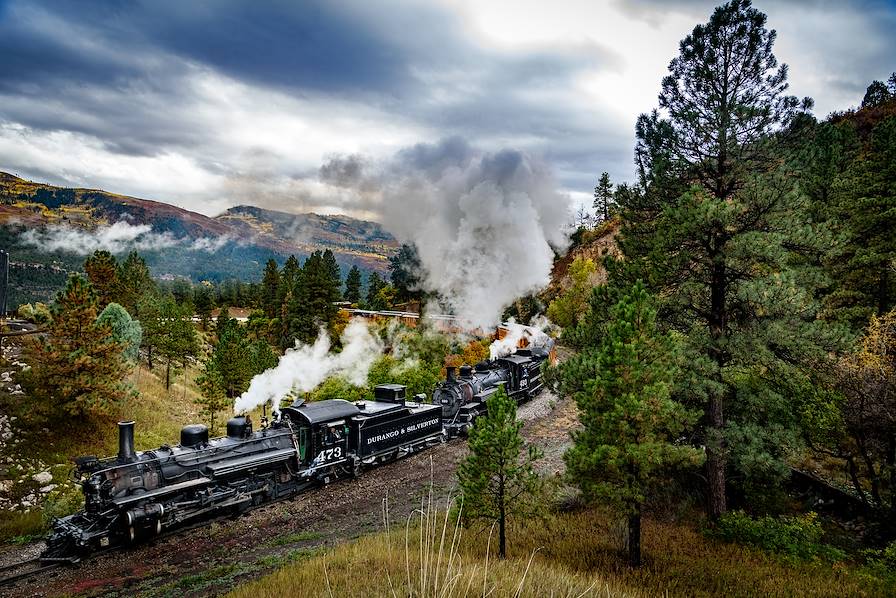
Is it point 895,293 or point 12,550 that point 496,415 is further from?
point 895,293

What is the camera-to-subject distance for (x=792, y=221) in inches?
509

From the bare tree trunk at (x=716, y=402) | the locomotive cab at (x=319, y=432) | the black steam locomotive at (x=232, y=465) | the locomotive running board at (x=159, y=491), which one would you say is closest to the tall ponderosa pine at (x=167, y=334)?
the black steam locomotive at (x=232, y=465)

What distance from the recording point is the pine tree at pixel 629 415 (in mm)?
11023

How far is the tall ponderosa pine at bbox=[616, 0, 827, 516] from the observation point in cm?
1298

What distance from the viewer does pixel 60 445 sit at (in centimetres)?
2267

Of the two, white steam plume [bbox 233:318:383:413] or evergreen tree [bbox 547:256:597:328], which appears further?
evergreen tree [bbox 547:256:597:328]

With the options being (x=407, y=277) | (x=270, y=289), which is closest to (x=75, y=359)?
(x=407, y=277)

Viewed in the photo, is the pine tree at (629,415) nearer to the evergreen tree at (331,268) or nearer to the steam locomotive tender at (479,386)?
the steam locomotive tender at (479,386)

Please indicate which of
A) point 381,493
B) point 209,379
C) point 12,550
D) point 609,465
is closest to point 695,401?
point 609,465

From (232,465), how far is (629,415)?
480 inches

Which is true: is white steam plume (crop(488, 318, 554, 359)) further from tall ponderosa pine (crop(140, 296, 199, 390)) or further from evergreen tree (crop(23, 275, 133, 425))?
tall ponderosa pine (crop(140, 296, 199, 390))

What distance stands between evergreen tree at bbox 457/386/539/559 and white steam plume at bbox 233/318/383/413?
1107cm

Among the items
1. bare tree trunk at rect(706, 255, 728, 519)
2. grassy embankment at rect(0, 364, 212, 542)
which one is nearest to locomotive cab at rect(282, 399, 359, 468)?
grassy embankment at rect(0, 364, 212, 542)

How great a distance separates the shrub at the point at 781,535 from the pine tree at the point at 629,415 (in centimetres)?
362
